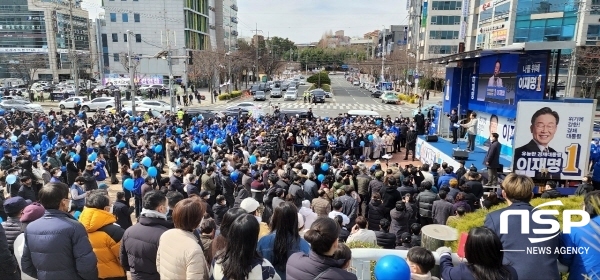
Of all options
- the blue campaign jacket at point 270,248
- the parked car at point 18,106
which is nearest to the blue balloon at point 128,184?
the blue campaign jacket at point 270,248

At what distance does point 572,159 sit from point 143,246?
1102cm

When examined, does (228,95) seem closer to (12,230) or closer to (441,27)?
(441,27)

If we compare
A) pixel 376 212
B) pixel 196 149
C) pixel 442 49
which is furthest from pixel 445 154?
pixel 442 49

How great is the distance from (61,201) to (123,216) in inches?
99.6

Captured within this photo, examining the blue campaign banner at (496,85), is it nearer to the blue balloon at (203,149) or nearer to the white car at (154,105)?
the blue balloon at (203,149)

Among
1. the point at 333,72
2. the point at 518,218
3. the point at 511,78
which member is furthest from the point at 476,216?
the point at 333,72

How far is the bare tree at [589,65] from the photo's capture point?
33.7m

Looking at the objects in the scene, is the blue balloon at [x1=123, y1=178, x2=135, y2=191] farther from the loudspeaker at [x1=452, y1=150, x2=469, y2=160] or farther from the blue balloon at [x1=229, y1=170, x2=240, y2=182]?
the loudspeaker at [x1=452, y1=150, x2=469, y2=160]

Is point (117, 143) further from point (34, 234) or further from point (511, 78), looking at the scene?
point (511, 78)

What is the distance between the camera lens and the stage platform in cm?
1316

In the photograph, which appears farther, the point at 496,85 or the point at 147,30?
the point at 147,30

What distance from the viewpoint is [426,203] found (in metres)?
7.51

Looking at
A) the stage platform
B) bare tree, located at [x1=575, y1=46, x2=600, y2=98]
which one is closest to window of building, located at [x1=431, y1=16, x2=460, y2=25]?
bare tree, located at [x1=575, y1=46, x2=600, y2=98]

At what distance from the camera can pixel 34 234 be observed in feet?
11.3
